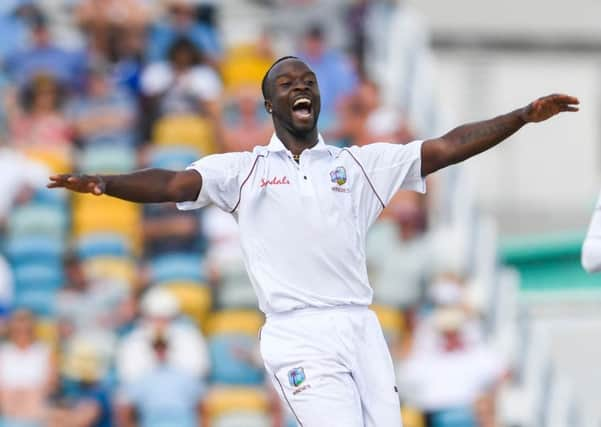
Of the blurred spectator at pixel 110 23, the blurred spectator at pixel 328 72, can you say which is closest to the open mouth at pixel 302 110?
the blurred spectator at pixel 328 72

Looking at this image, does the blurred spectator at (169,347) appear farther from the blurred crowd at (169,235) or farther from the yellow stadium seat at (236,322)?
the yellow stadium seat at (236,322)

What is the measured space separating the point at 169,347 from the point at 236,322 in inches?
25.9

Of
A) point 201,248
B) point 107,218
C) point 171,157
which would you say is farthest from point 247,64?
point 201,248

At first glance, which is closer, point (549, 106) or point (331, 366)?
point (549, 106)

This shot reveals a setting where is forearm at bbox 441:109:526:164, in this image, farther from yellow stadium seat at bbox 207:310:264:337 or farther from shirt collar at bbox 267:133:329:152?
yellow stadium seat at bbox 207:310:264:337

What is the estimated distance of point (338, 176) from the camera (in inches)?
326

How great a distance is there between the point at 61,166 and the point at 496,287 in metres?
3.80

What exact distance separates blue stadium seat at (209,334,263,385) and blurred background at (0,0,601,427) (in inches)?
0.4

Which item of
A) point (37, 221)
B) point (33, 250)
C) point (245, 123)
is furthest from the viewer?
point (245, 123)

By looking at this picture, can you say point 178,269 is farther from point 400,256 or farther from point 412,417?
point 412,417

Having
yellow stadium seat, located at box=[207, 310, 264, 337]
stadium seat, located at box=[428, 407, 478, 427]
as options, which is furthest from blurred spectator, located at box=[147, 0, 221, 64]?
stadium seat, located at box=[428, 407, 478, 427]

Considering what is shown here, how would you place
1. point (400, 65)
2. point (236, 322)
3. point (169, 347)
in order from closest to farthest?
1. point (169, 347)
2. point (236, 322)
3. point (400, 65)

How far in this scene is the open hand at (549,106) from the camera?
798 centimetres

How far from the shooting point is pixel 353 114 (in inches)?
619
